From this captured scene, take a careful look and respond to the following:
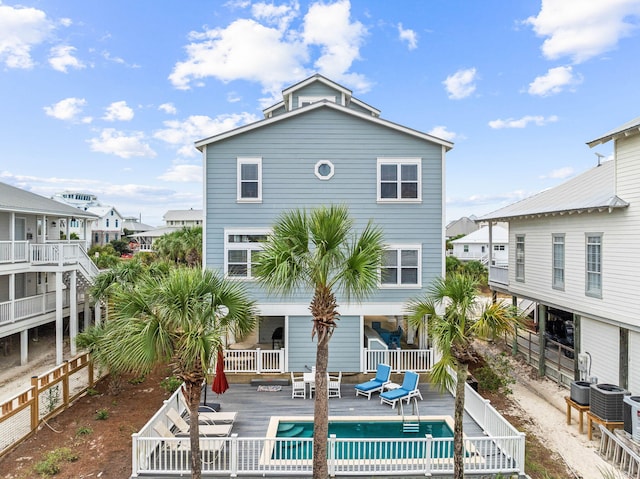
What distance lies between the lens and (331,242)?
21.9 feet

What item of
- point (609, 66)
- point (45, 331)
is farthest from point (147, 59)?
Answer: point (609, 66)

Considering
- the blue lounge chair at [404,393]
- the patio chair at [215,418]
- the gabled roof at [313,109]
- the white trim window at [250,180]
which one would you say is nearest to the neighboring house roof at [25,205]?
the gabled roof at [313,109]

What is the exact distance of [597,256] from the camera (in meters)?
12.2

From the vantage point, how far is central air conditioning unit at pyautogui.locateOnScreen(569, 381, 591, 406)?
10750mm

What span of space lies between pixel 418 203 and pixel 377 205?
148 cm

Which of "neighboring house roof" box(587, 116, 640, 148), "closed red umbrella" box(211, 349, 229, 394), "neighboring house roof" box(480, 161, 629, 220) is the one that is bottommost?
"closed red umbrella" box(211, 349, 229, 394)

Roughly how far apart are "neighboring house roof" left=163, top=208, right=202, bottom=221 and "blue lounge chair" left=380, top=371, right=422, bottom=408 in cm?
6726

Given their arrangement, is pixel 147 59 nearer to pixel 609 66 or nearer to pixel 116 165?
pixel 116 165

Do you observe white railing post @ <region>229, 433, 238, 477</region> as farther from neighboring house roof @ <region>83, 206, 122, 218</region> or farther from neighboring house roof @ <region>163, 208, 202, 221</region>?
neighboring house roof @ <region>163, 208, 202, 221</region>

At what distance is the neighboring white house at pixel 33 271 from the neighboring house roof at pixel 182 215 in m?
54.5

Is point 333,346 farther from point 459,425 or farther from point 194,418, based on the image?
point 194,418

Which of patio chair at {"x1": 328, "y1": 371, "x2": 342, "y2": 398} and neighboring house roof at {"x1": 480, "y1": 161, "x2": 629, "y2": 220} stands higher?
neighboring house roof at {"x1": 480, "y1": 161, "x2": 629, "y2": 220}

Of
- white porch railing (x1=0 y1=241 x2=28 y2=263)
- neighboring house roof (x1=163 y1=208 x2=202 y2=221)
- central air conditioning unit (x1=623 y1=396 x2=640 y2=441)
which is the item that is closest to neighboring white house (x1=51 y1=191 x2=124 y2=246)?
neighboring house roof (x1=163 y1=208 x2=202 y2=221)

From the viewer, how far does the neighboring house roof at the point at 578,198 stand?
11.6 meters
